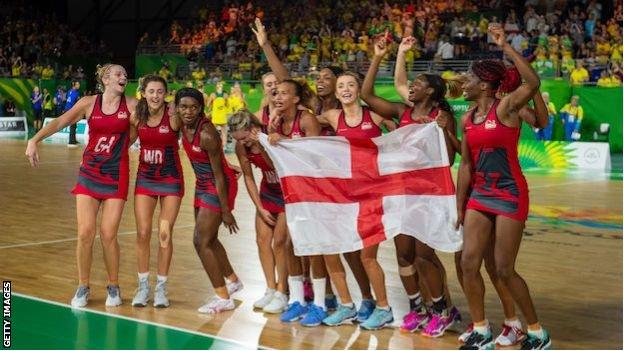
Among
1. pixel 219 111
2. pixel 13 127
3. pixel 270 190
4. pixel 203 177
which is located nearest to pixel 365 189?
pixel 270 190

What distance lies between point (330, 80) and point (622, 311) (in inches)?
113

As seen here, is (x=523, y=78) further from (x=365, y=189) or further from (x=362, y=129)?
(x=365, y=189)

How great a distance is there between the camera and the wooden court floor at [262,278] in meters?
6.55

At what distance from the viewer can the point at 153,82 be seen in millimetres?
7359

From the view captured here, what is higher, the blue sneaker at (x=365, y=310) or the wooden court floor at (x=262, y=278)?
the blue sneaker at (x=365, y=310)

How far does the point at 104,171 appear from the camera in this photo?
7.43 metres

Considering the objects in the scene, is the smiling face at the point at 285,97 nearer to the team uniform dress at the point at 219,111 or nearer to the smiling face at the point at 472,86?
the smiling face at the point at 472,86

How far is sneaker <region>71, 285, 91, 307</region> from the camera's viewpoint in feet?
24.1

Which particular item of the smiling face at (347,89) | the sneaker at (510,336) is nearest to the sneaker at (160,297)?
the smiling face at (347,89)

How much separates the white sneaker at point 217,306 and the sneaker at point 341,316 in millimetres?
871

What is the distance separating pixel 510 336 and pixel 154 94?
3.19 metres

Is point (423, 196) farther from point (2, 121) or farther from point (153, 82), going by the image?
point (2, 121)

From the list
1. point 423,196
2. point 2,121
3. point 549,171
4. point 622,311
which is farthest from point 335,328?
point 2,121

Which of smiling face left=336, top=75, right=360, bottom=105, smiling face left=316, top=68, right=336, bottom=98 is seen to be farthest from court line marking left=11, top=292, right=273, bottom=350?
smiling face left=316, top=68, right=336, bottom=98
